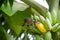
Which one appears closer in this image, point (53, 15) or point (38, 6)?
point (38, 6)

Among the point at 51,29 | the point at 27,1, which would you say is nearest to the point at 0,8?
the point at 27,1

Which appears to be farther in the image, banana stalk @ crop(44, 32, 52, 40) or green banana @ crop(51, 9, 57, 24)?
green banana @ crop(51, 9, 57, 24)

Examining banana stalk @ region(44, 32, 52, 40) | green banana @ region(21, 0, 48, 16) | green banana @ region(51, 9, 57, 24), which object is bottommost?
banana stalk @ region(44, 32, 52, 40)

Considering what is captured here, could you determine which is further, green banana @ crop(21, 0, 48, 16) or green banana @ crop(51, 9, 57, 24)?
green banana @ crop(51, 9, 57, 24)

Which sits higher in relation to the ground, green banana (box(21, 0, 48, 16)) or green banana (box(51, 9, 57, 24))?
green banana (box(21, 0, 48, 16))

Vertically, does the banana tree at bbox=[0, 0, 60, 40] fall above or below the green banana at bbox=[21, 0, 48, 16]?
below

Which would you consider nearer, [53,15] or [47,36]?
[47,36]

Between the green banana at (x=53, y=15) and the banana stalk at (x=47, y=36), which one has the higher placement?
the green banana at (x=53, y=15)

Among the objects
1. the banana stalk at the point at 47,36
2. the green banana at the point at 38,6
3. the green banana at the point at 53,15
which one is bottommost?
the banana stalk at the point at 47,36

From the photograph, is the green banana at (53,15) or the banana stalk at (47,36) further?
the green banana at (53,15)

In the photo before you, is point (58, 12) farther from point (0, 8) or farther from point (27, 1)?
point (0, 8)

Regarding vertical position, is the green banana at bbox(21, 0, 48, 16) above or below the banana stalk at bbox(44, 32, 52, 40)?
above
